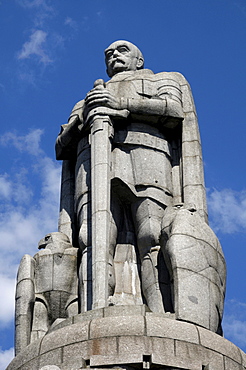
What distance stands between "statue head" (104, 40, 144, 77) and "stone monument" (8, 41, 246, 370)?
3 cm

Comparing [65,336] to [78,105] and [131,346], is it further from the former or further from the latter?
[78,105]

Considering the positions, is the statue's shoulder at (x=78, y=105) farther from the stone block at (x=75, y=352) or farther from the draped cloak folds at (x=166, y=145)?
the stone block at (x=75, y=352)

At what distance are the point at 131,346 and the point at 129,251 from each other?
3404 millimetres

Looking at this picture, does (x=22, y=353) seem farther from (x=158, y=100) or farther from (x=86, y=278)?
(x=158, y=100)

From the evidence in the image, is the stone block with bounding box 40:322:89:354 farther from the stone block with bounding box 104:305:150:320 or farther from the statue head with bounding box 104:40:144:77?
the statue head with bounding box 104:40:144:77

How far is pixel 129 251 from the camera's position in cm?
1708

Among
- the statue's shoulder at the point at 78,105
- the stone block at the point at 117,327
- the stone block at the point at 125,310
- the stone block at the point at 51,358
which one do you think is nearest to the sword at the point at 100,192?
the stone block at the point at 125,310

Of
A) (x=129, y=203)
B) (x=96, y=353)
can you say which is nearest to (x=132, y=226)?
(x=129, y=203)

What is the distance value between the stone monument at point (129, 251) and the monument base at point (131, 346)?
2 centimetres

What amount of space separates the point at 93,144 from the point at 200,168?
2.26 m

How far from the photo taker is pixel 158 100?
17906 mm

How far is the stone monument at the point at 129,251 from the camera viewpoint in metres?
14.2

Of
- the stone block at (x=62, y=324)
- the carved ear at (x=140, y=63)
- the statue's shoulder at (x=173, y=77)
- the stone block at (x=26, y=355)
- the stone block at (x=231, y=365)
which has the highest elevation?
the carved ear at (x=140, y=63)

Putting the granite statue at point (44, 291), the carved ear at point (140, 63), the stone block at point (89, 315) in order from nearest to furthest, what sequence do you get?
the stone block at point (89, 315), the granite statue at point (44, 291), the carved ear at point (140, 63)
